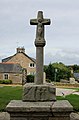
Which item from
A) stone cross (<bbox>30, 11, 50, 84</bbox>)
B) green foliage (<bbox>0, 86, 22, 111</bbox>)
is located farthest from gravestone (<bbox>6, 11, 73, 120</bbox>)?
green foliage (<bbox>0, 86, 22, 111</bbox>)

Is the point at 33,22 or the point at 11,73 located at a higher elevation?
the point at 11,73

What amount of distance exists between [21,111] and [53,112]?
0.74 m

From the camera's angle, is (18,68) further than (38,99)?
Yes

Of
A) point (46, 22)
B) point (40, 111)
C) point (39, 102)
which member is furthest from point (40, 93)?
point (46, 22)

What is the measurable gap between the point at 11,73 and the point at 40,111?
4980 cm

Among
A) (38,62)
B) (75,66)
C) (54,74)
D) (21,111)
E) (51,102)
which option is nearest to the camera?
(21,111)

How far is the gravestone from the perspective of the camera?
21.3ft

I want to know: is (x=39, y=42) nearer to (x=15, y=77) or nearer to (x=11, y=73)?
(x=15, y=77)

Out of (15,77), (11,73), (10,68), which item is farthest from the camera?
(10,68)

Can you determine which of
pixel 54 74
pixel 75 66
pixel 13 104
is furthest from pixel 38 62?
pixel 75 66

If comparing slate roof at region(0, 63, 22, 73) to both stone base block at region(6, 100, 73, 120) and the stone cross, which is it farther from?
stone base block at region(6, 100, 73, 120)

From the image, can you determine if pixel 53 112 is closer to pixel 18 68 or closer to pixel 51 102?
pixel 51 102

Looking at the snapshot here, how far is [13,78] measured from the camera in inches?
2197

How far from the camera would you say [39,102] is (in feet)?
22.9
